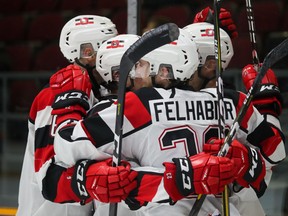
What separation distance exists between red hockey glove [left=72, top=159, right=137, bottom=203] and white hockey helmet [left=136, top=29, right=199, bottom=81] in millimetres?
247

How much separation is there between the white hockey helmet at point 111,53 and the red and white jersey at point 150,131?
237 millimetres

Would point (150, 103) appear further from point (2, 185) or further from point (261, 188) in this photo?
point (2, 185)

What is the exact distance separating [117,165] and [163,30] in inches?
13.4

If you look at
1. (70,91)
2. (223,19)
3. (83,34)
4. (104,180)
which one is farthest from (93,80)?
(104,180)

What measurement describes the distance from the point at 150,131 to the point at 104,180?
16 cm

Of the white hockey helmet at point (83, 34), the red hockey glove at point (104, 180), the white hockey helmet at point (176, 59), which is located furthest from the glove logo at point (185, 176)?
the white hockey helmet at point (83, 34)

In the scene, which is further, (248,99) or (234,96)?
(234,96)

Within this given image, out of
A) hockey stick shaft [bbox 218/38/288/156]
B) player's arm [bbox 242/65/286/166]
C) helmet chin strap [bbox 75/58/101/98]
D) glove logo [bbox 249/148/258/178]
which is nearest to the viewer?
hockey stick shaft [bbox 218/38/288/156]

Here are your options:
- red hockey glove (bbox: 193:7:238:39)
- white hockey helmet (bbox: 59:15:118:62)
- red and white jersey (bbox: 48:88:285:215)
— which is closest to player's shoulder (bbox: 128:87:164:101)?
red and white jersey (bbox: 48:88:285:215)

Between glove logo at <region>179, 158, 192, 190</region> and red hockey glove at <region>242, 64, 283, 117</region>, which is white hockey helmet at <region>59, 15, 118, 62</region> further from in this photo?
glove logo at <region>179, 158, 192, 190</region>

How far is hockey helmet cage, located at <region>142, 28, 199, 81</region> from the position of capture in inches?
76.9

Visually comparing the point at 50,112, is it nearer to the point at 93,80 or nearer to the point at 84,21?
the point at 93,80

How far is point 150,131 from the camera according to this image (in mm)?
1919

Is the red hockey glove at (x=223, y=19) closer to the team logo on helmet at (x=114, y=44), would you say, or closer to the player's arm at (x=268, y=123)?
the player's arm at (x=268, y=123)
